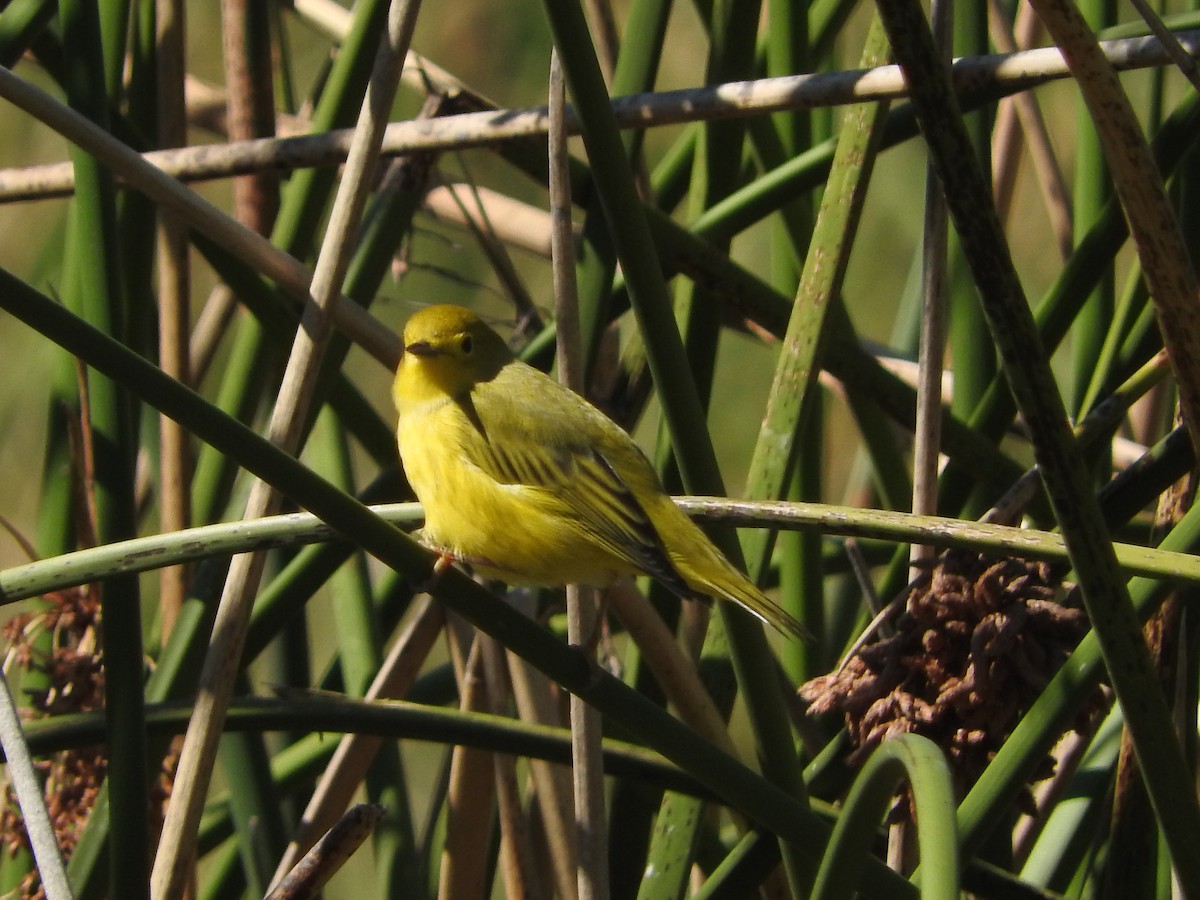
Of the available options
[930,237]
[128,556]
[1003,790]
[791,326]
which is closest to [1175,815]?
[1003,790]

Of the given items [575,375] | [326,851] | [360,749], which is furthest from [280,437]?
[360,749]

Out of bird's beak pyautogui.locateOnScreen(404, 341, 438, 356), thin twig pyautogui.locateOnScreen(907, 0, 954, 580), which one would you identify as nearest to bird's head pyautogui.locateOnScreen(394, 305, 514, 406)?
bird's beak pyautogui.locateOnScreen(404, 341, 438, 356)

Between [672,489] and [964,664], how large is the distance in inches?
33.2

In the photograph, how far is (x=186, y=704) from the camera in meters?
1.98

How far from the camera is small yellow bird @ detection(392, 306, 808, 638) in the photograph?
6.98 feet

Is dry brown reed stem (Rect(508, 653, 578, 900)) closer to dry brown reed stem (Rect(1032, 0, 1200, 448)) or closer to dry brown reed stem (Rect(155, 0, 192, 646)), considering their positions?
dry brown reed stem (Rect(155, 0, 192, 646))

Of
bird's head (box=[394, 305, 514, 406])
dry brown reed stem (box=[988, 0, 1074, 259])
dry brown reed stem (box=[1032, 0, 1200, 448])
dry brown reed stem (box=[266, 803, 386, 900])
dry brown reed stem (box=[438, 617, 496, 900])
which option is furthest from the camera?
dry brown reed stem (box=[988, 0, 1074, 259])

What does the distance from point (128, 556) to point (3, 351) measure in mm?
3556

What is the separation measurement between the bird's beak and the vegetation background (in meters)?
0.14

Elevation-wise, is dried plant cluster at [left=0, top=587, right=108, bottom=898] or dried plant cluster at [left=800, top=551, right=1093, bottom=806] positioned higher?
dried plant cluster at [left=800, top=551, right=1093, bottom=806]

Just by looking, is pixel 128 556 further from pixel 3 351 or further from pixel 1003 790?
pixel 3 351

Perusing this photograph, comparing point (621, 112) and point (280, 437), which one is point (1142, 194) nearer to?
point (621, 112)

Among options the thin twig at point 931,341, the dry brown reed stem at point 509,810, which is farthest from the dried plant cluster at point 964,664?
the dry brown reed stem at point 509,810

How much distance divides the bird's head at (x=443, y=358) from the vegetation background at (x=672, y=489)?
14 centimetres
